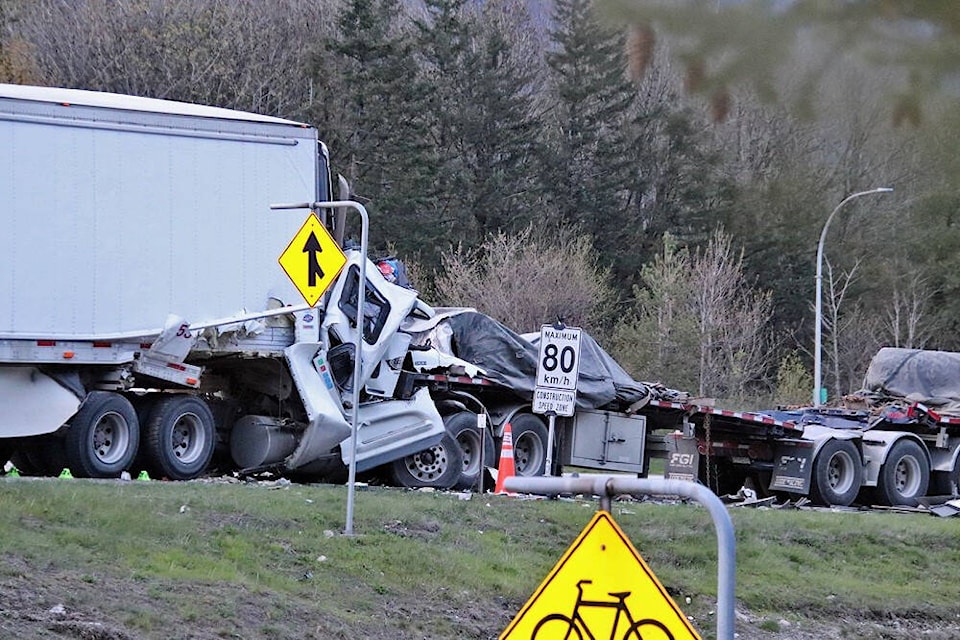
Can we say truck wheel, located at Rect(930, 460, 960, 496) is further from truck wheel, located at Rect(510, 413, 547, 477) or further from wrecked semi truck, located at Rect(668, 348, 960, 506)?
truck wheel, located at Rect(510, 413, 547, 477)

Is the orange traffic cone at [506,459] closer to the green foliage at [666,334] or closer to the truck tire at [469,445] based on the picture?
the truck tire at [469,445]

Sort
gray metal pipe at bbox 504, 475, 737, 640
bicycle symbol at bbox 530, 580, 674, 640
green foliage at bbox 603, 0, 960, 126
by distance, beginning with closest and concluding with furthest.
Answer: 1. green foliage at bbox 603, 0, 960, 126
2. gray metal pipe at bbox 504, 475, 737, 640
3. bicycle symbol at bbox 530, 580, 674, 640

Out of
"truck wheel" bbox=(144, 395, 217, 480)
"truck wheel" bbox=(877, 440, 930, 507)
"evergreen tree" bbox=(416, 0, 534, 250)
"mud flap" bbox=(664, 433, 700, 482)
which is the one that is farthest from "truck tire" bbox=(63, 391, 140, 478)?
"truck wheel" bbox=(877, 440, 930, 507)

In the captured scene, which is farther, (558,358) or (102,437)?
(558,358)

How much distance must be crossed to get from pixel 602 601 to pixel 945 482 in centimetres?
2034

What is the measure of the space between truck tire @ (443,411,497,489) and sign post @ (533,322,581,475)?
3.05m

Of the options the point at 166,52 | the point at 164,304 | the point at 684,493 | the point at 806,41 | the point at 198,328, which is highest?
the point at 166,52

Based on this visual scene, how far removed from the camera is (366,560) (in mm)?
11953

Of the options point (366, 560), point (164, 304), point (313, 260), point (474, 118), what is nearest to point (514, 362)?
point (474, 118)

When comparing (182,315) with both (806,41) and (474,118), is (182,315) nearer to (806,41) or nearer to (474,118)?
(474,118)

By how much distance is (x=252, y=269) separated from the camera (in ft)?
55.7

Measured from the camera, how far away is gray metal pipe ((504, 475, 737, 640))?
4.32 m

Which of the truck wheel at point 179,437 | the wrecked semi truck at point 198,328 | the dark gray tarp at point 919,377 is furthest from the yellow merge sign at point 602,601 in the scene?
the dark gray tarp at point 919,377

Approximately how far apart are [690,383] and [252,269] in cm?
2437
